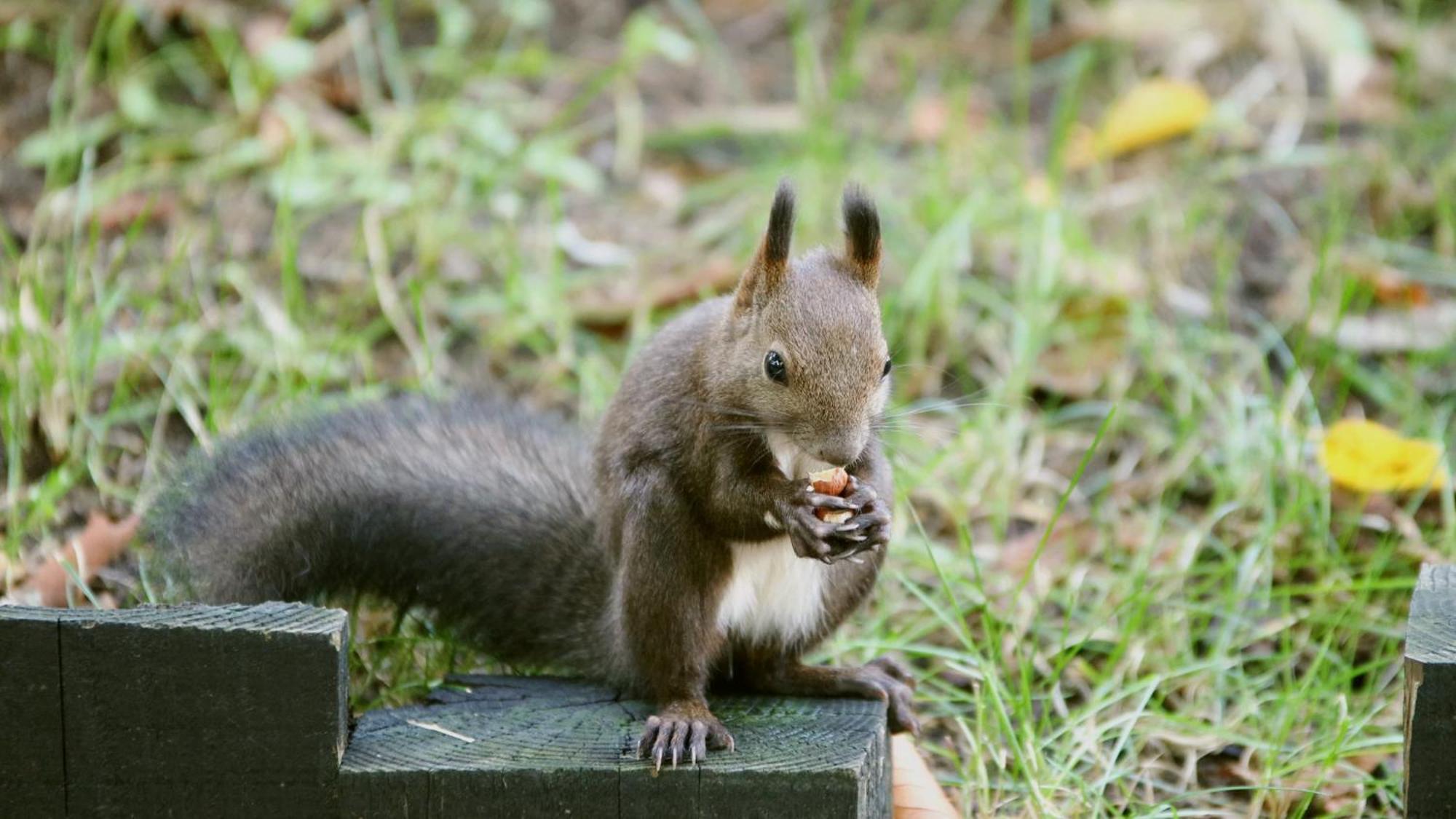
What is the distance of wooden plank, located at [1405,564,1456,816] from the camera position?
1620mm

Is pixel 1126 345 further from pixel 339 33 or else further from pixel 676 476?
pixel 339 33

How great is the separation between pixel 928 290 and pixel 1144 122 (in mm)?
1029

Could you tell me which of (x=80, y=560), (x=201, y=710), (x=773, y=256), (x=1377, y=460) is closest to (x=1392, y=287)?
(x=1377, y=460)

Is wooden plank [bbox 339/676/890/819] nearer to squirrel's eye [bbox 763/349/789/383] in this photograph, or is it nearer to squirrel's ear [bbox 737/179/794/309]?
squirrel's eye [bbox 763/349/789/383]

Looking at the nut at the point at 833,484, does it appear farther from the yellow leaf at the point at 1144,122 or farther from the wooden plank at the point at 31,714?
the yellow leaf at the point at 1144,122

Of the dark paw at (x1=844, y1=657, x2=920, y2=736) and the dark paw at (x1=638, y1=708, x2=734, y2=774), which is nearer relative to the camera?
the dark paw at (x1=638, y1=708, x2=734, y2=774)

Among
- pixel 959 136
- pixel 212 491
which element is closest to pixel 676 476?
pixel 212 491

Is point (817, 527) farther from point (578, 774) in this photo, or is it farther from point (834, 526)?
point (578, 774)

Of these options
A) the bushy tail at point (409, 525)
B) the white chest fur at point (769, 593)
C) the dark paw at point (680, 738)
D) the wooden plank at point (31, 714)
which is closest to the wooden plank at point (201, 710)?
the wooden plank at point (31, 714)

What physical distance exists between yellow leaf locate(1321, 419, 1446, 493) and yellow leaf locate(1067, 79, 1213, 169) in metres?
1.43

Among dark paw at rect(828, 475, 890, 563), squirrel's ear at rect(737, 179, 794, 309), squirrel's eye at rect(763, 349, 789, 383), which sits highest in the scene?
squirrel's ear at rect(737, 179, 794, 309)

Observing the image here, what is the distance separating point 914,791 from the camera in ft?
6.79

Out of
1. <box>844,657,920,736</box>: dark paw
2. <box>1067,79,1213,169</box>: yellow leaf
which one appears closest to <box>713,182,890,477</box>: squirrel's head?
<box>844,657,920,736</box>: dark paw

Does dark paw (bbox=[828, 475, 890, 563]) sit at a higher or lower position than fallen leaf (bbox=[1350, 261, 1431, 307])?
lower
